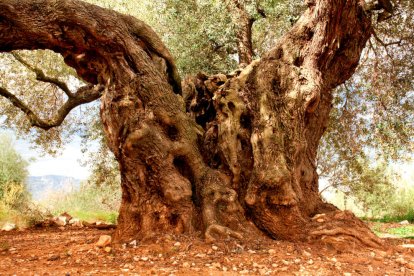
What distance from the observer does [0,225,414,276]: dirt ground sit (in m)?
4.06

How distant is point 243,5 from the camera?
36.7 feet

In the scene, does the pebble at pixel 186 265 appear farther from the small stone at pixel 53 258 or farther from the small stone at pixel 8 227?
the small stone at pixel 8 227

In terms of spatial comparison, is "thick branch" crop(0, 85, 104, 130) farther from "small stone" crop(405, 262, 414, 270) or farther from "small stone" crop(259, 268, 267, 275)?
"small stone" crop(405, 262, 414, 270)

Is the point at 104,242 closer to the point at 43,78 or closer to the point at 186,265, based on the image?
the point at 186,265

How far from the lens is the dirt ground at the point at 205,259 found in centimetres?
406

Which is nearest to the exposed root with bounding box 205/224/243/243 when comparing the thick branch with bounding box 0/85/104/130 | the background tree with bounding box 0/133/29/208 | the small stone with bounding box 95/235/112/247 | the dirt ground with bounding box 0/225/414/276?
the dirt ground with bounding box 0/225/414/276

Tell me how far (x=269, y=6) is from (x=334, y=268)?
8.96 m

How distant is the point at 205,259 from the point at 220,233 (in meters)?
0.63

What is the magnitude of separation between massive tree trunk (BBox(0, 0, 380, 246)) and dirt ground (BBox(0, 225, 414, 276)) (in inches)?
12.2

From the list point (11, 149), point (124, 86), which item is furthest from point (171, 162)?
point (11, 149)

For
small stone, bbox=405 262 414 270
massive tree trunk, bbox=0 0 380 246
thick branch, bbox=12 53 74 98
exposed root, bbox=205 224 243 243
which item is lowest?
small stone, bbox=405 262 414 270

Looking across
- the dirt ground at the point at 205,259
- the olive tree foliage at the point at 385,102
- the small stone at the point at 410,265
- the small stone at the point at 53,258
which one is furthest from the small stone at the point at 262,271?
the olive tree foliage at the point at 385,102

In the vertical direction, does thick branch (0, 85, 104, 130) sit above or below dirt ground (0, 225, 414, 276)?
above

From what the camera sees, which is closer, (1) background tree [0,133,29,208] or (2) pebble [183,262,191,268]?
(2) pebble [183,262,191,268]
